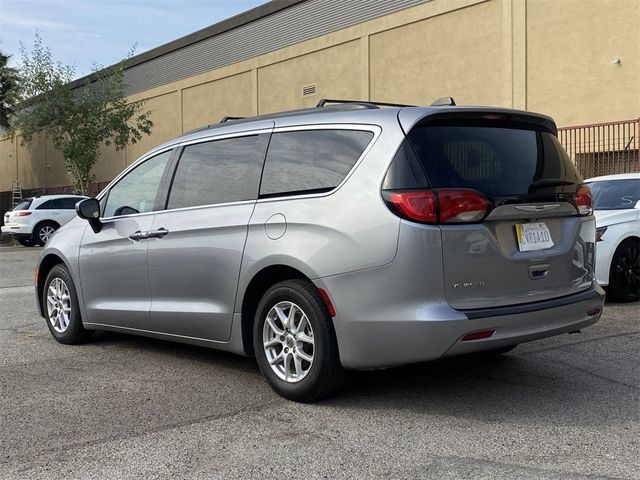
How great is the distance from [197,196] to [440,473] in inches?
113

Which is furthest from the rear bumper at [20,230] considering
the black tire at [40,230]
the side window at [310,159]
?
the side window at [310,159]

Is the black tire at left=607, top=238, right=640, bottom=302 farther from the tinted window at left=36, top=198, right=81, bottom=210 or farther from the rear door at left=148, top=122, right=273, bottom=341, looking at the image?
the tinted window at left=36, top=198, right=81, bottom=210

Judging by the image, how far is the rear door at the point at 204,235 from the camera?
16.5 ft

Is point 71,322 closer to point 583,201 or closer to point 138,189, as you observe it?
point 138,189

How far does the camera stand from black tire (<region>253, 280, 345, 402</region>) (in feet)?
14.4

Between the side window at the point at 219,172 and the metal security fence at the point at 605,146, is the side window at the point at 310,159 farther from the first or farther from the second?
the metal security fence at the point at 605,146

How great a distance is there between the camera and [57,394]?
494 centimetres

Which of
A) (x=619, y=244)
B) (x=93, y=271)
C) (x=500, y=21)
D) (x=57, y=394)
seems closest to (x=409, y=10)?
(x=500, y=21)

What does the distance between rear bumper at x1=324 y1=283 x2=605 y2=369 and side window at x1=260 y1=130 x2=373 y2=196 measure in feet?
3.04

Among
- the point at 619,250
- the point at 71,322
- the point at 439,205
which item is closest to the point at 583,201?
the point at 439,205

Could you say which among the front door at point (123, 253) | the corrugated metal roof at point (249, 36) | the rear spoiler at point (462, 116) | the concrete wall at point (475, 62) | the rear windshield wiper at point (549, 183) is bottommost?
the front door at point (123, 253)

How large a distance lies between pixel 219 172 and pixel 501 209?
216cm

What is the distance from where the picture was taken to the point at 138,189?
608cm

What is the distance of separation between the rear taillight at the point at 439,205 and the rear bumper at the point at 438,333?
53cm
